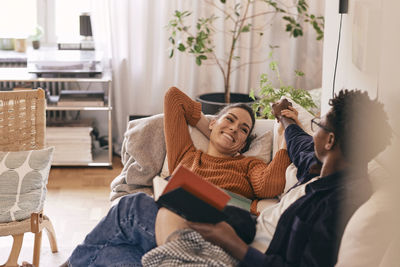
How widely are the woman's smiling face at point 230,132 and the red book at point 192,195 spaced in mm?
723

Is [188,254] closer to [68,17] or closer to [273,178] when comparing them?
[273,178]

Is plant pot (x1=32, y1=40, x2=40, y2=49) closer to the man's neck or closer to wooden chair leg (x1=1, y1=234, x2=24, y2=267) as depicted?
wooden chair leg (x1=1, y1=234, x2=24, y2=267)

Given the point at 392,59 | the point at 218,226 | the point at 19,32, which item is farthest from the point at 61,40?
the point at 392,59

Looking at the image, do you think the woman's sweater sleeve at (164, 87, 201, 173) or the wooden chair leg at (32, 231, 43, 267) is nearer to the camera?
the woman's sweater sleeve at (164, 87, 201, 173)

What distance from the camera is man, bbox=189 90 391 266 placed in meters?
1.49

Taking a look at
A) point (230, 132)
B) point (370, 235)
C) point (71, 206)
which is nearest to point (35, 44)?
point (71, 206)

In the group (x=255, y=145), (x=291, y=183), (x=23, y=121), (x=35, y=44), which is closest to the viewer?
(x=291, y=183)

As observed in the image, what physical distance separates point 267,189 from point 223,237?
1.81ft

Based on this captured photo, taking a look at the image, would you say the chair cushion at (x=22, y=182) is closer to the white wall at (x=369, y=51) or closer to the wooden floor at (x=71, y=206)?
the wooden floor at (x=71, y=206)

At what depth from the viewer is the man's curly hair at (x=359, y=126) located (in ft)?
4.94

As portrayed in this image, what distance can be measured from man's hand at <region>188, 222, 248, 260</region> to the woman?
84 millimetres

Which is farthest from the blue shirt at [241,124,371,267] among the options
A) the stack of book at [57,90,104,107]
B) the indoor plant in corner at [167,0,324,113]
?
the stack of book at [57,90,104,107]

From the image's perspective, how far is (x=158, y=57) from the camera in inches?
155

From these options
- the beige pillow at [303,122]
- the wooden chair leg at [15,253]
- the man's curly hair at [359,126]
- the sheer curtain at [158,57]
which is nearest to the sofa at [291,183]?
the beige pillow at [303,122]
